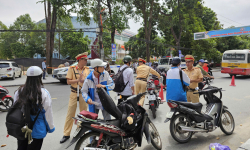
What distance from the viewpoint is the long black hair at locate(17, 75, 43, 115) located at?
7.28 feet

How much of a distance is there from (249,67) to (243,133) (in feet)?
45.4

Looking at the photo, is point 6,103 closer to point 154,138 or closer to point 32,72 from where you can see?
point 32,72

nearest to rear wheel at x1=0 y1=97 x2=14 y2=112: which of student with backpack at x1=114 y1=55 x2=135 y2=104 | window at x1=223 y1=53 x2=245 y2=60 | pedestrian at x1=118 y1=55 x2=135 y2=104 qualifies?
student with backpack at x1=114 y1=55 x2=135 y2=104

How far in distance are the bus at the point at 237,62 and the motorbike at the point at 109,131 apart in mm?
15421

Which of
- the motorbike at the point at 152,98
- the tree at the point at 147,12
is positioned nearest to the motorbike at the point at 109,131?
the motorbike at the point at 152,98

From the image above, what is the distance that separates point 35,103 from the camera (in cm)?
226

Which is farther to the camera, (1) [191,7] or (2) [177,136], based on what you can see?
(1) [191,7]

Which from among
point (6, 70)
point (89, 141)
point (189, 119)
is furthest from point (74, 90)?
point (6, 70)

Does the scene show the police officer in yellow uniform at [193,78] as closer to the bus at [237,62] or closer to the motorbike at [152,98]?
the motorbike at [152,98]

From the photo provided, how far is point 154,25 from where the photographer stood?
94.8 ft

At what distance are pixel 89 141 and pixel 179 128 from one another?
75.1 inches

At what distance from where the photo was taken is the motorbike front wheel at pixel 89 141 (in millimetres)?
2725

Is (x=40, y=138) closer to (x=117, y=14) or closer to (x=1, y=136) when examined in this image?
(x=1, y=136)

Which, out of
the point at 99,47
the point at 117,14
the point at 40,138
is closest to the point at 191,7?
the point at 117,14
